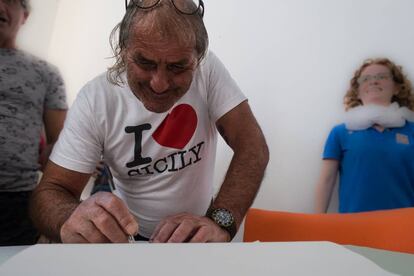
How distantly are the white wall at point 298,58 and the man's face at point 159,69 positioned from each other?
31 cm

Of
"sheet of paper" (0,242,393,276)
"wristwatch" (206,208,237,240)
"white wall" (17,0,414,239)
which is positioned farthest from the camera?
"white wall" (17,0,414,239)

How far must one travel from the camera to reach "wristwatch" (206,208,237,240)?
2.00ft

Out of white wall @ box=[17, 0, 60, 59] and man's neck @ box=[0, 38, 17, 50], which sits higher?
white wall @ box=[17, 0, 60, 59]

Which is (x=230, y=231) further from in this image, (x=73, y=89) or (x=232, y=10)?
(x=232, y=10)

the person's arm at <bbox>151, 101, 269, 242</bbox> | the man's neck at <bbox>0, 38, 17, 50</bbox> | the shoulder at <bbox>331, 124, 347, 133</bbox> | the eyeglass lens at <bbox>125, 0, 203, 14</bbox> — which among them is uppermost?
the eyeglass lens at <bbox>125, 0, 203, 14</bbox>

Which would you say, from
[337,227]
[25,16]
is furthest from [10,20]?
[337,227]

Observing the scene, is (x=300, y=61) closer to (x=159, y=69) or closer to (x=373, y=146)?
(x=373, y=146)

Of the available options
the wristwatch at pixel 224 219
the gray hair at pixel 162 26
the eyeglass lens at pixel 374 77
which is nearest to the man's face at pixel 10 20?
Result: the gray hair at pixel 162 26

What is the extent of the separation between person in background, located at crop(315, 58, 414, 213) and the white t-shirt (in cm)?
72

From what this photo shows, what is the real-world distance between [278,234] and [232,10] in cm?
74

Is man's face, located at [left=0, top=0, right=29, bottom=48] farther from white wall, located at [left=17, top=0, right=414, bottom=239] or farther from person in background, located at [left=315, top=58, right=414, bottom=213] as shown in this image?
person in background, located at [left=315, top=58, right=414, bottom=213]

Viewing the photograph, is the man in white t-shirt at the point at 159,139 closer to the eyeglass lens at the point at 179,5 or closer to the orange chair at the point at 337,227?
the eyeglass lens at the point at 179,5

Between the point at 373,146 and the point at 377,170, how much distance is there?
10cm

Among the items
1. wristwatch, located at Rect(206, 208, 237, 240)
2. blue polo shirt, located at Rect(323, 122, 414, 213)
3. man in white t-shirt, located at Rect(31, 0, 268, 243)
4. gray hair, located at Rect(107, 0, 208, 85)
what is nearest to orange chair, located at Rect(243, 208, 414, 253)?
man in white t-shirt, located at Rect(31, 0, 268, 243)
